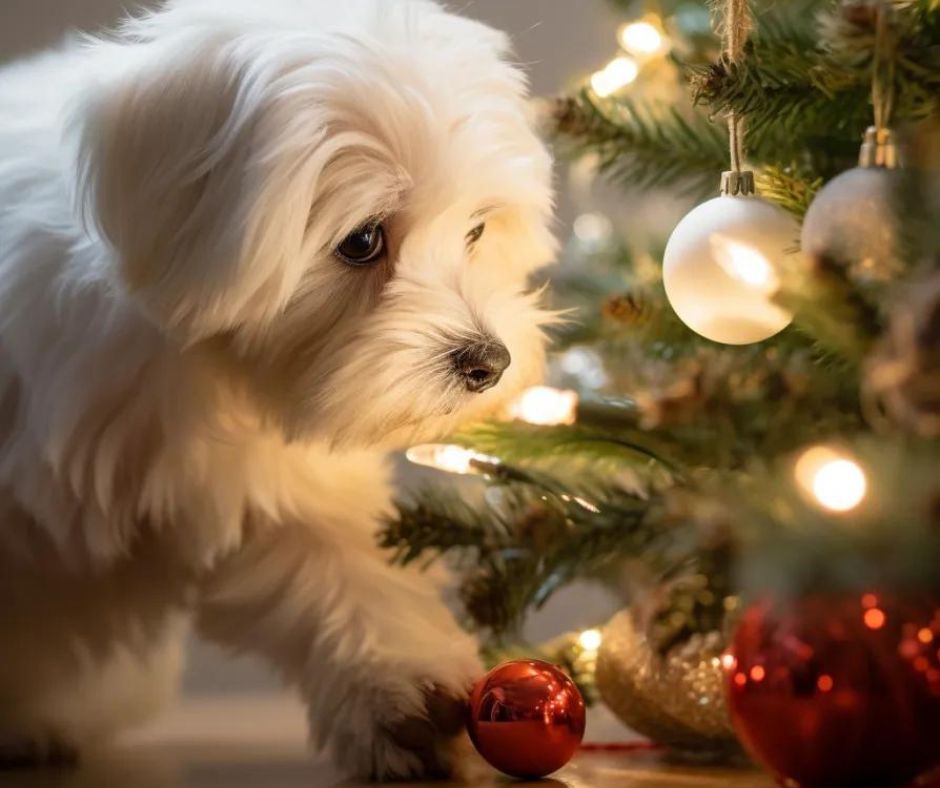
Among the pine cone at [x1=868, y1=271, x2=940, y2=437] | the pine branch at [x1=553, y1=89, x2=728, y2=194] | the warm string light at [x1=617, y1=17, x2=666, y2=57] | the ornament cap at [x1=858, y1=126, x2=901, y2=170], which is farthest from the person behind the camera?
the warm string light at [x1=617, y1=17, x2=666, y2=57]

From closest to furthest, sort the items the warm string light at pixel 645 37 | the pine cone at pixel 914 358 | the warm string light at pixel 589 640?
1. the pine cone at pixel 914 358
2. the warm string light at pixel 589 640
3. the warm string light at pixel 645 37

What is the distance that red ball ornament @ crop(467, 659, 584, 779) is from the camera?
115 centimetres

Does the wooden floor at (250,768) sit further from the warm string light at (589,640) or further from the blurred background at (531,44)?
the blurred background at (531,44)

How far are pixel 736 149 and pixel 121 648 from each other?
860mm

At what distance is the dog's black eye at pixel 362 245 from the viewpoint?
125 cm

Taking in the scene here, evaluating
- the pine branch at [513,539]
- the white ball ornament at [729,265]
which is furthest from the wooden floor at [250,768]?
the white ball ornament at [729,265]

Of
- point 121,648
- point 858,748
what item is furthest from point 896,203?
point 121,648

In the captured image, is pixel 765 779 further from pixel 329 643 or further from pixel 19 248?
pixel 19 248

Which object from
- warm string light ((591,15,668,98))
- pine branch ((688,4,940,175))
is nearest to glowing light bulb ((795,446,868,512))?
pine branch ((688,4,940,175))

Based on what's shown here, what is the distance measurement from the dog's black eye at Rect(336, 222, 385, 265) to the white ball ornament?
305 millimetres

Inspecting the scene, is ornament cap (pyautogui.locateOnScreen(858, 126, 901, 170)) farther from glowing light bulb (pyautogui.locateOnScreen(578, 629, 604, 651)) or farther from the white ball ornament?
glowing light bulb (pyautogui.locateOnScreen(578, 629, 604, 651))

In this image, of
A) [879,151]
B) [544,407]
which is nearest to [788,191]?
[879,151]

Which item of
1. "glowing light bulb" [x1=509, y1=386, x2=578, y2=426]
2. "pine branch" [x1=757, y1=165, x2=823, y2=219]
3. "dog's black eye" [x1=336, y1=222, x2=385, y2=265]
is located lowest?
"glowing light bulb" [x1=509, y1=386, x2=578, y2=426]

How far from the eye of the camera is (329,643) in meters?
1.31
